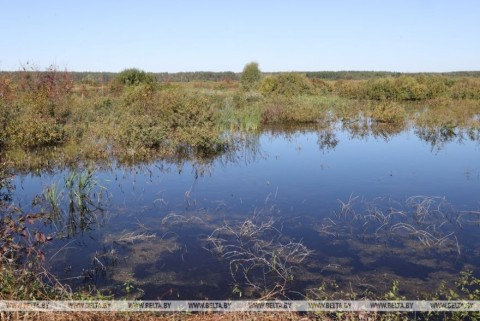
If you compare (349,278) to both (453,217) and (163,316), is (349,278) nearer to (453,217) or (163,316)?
(163,316)

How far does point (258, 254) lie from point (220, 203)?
2967 mm

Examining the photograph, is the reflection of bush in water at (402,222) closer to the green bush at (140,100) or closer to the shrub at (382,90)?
the green bush at (140,100)

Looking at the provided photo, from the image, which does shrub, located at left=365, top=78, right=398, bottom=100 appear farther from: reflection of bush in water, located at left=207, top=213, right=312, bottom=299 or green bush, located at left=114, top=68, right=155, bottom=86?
reflection of bush in water, located at left=207, top=213, right=312, bottom=299

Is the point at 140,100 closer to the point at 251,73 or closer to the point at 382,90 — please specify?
the point at 382,90

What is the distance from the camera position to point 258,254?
6.89 metres

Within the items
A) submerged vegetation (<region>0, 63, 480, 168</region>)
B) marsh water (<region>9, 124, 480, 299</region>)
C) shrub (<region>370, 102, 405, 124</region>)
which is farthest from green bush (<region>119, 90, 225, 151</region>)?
shrub (<region>370, 102, 405, 124</region>)

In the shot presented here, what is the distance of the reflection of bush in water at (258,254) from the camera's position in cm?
595

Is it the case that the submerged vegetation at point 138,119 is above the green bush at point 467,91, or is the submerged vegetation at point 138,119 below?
below

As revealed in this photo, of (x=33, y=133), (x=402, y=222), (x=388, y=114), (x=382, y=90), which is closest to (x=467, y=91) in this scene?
(x=382, y=90)

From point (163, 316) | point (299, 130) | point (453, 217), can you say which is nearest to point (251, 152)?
point (299, 130)

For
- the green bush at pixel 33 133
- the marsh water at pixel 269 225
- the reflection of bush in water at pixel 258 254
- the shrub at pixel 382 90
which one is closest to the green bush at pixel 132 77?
the green bush at pixel 33 133

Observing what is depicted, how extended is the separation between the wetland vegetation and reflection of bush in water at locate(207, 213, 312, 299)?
0.12ft

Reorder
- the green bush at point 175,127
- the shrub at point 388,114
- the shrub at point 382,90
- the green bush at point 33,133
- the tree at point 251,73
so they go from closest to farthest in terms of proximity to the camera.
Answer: the green bush at point 33,133 < the green bush at point 175,127 < the shrub at point 388,114 < the shrub at point 382,90 < the tree at point 251,73

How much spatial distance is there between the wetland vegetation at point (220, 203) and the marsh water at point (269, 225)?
37mm
